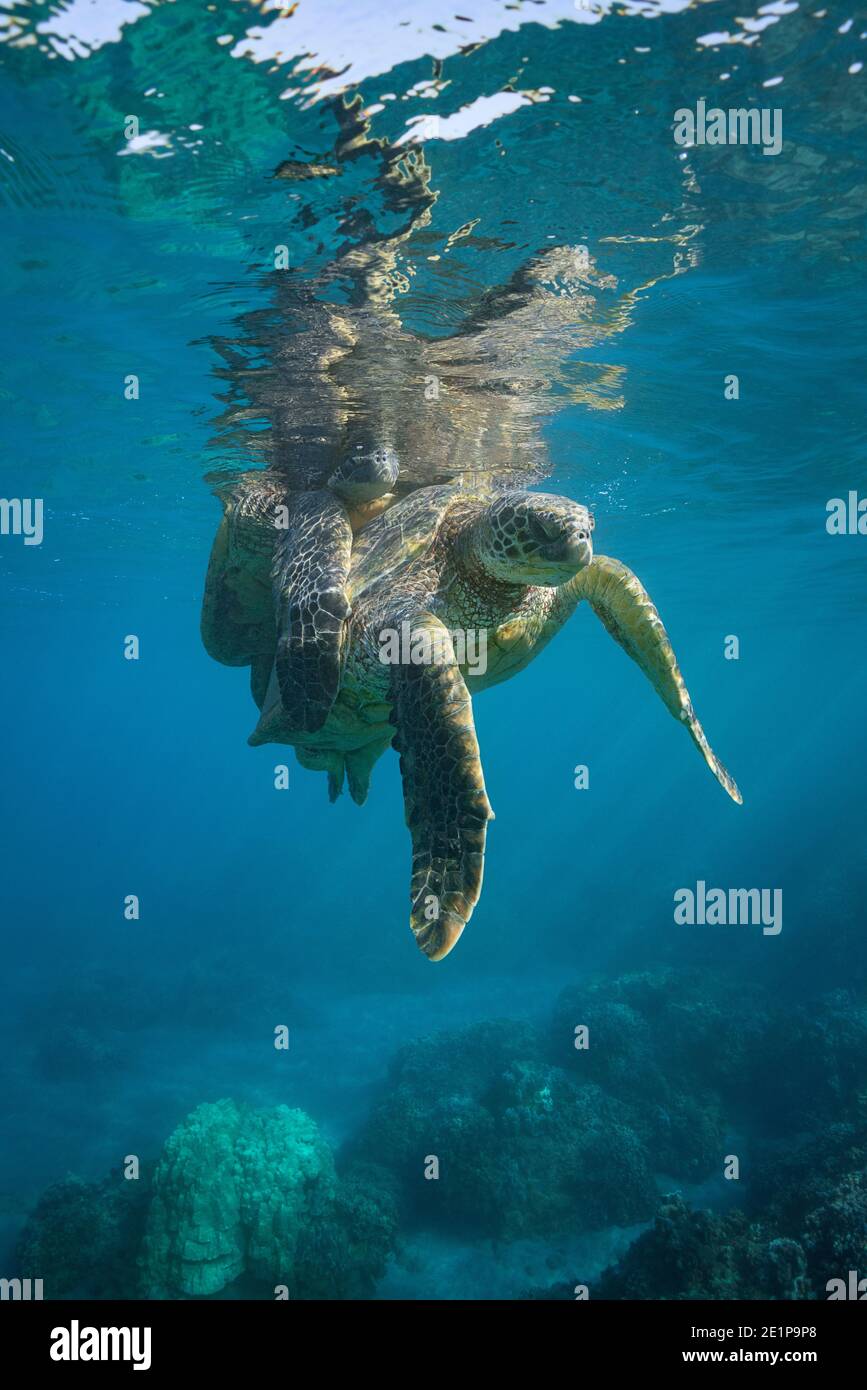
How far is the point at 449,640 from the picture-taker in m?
4.57

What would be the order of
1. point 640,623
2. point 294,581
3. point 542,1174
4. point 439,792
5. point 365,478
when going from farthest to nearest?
1. point 542,1174
2. point 365,478
3. point 640,623
4. point 294,581
5. point 439,792

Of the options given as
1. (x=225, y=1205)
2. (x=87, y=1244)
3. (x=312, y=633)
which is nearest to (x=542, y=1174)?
(x=225, y=1205)

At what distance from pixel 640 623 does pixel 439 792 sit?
274 centimetres

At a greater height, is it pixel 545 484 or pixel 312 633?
pixel 545 484

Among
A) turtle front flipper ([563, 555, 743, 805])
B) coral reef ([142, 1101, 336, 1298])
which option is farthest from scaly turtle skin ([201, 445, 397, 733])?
coral reef ([142, 1101, 336, 1298])

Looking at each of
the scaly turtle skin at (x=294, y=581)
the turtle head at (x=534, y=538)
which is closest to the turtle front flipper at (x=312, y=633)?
the scaly turtle skin at (x=294, y=581)

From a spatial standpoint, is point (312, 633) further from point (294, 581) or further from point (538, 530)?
point (538, 530)

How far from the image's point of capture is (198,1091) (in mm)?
17375

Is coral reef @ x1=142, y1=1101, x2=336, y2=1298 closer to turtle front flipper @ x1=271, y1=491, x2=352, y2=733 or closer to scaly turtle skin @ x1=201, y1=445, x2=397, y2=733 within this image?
scaly turtle skin @ x1=201, y1=445, x2=397, y2=733

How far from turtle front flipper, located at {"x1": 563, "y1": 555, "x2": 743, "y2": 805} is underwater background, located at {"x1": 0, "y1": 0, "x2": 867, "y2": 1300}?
342 cm

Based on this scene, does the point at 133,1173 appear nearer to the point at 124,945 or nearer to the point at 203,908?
the point at 124,945
